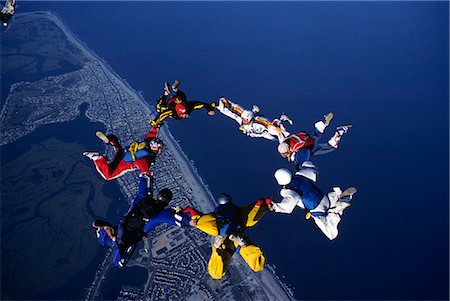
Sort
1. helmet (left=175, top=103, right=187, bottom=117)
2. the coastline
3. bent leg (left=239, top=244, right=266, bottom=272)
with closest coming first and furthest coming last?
bent leg (left=239, top=244, right=266, bottom=272)
helmet (left=175, top=103, right=187, bottom=117)
the coastline

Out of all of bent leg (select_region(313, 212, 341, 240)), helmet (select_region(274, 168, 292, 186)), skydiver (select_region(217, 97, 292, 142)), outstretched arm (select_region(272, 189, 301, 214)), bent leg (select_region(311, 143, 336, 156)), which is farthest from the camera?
skydiver (select_region(217, 97, 292, 142))

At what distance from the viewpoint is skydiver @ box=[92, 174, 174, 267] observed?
10352mm

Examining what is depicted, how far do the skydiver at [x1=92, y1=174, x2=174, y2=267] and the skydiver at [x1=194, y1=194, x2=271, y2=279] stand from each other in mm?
1539

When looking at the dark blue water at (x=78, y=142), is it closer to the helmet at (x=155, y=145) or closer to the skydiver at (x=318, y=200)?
the helmet at (x=155, y=145)

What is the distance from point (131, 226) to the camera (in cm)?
1030

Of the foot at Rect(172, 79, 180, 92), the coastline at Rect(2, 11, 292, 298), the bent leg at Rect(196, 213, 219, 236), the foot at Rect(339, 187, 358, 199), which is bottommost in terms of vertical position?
the coastline at Rect(2, 11, 292, 298)

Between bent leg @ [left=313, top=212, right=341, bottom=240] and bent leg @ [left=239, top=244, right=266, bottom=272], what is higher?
bent leg @ [left=313, top=212, right=341, bottom=240]

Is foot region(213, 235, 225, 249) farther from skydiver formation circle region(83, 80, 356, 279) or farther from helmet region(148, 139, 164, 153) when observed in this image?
helmet region(148, 139, 164, 153)

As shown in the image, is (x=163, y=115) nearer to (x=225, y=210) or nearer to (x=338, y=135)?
(x=225, y=210)

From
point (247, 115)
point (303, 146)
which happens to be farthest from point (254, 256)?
point (247, 115)

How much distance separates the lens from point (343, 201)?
10117mm

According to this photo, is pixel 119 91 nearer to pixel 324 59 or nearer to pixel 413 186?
pixel 324 59

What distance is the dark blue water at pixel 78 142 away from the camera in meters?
28.7

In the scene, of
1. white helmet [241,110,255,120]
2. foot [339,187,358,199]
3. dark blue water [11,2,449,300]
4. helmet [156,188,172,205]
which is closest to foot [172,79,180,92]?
white helmet [241,110,255,120]
